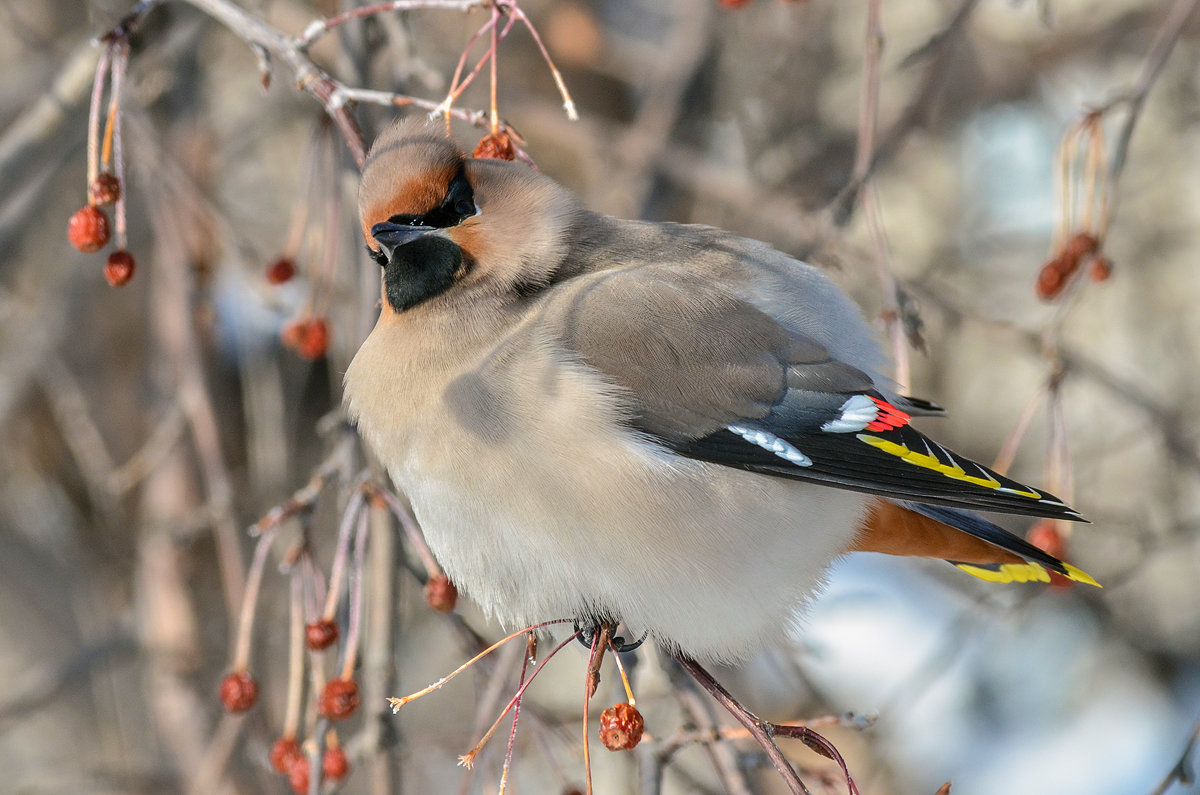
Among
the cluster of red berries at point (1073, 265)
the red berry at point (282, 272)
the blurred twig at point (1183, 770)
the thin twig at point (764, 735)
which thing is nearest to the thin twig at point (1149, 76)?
the cluster of red berries at point (1073, 265)

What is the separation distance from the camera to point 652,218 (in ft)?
14.9

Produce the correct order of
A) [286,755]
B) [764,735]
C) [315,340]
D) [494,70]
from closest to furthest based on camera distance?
[764,735] → [494,70] → [286,755] → [315,340]

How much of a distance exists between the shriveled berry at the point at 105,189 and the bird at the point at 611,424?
470 millimetres

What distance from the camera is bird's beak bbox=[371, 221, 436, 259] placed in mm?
2395

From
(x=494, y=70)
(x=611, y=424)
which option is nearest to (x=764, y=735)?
(x=611, y=424)

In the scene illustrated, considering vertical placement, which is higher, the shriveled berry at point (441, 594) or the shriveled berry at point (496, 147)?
the shriveled berry at point (496, 147)

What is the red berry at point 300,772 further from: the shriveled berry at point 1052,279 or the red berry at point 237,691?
the shriveled berry at point 1052,279

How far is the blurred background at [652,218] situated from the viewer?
11.3ft

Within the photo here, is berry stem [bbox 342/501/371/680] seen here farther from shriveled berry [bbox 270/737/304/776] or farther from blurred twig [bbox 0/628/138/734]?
blurred twig [bbox 0/628/138/734]

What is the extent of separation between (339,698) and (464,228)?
96cm

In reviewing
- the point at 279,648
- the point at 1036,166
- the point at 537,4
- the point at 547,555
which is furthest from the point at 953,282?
the point at 547,555

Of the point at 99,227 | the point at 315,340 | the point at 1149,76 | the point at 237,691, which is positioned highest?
the point at 1149,76

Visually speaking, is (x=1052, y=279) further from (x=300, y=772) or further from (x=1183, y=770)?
(x=300, y=772)

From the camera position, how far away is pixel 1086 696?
18.0ft
